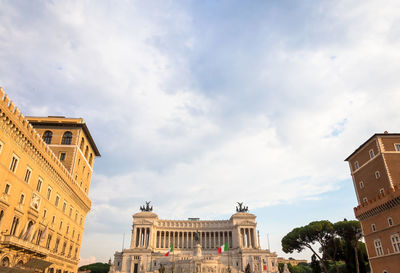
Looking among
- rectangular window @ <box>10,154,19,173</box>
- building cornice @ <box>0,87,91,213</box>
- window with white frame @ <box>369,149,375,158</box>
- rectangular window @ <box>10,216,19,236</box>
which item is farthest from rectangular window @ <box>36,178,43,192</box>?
window with white frame @ <box>369,149,375,158</box>

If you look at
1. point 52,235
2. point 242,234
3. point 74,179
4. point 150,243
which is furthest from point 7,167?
point 242,234

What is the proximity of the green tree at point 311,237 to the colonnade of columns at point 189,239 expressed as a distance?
155 feet

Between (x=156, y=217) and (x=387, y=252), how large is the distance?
288 feet

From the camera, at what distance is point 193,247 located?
376 feet

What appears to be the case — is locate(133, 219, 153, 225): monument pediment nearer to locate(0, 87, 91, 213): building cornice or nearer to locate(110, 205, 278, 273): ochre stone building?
locate(110, 205, 278, 273): ochre stone building

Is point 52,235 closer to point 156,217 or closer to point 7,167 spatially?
point 7,167

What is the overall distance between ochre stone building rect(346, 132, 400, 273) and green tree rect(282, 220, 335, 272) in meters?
19.1

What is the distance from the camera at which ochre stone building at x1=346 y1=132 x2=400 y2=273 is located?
132 ft

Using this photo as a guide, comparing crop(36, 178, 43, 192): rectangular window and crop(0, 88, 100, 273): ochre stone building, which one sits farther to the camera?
crop(36, 178, 43, 192): rectangular window

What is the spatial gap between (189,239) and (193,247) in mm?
4742

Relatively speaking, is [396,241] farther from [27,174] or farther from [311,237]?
[27,174]

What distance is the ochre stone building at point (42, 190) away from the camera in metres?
30.5

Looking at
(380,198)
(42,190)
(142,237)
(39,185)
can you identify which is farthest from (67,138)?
(142,237)

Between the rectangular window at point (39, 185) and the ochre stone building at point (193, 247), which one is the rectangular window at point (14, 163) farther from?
the ochre stone building at point (193, 247)
